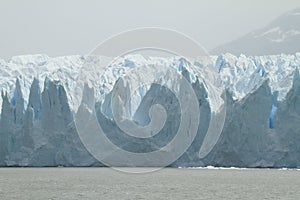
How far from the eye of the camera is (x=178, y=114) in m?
52.9

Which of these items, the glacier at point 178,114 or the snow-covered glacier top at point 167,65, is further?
the snow-covered glacier top at point 167,65

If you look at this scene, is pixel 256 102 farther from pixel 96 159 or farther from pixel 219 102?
pixel 96 159

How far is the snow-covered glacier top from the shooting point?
59188mm

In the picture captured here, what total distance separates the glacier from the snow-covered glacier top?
0.14m

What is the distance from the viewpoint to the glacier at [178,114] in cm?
4741

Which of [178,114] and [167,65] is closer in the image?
[178,114]

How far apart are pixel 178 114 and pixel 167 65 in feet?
49.3

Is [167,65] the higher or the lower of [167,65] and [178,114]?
the higher

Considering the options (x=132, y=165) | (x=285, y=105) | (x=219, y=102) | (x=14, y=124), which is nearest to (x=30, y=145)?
(x=14, y=124)

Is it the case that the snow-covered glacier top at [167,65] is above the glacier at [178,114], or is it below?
above

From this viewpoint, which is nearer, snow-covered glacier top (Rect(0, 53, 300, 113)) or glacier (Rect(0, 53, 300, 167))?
glacier (Rect(0, 53, 300, 167))

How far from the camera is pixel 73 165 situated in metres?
53.7

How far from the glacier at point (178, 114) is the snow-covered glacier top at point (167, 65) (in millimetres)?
138

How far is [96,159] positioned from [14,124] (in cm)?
864
